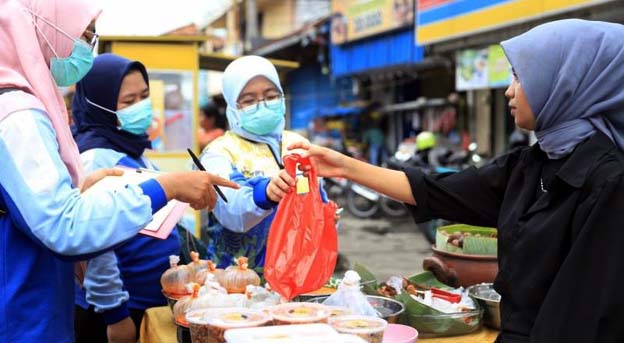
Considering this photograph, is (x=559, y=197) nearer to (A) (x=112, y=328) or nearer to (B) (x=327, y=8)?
(A) (x=112, y=328)

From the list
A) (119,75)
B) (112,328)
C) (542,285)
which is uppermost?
(119,75)

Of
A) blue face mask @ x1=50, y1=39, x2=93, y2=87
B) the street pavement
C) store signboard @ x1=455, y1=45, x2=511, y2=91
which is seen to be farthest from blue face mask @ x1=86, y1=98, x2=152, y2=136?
store signboard @ x1=455, y1=45, x2=511, y2=91

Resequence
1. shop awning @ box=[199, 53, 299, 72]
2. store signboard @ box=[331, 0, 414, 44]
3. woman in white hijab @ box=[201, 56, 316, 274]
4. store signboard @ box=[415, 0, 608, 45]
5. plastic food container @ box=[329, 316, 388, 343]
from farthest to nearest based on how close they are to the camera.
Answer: store signboard @ box=[331, 0, 414, 44]
store signboard @ box=[415, 0, 608, 45]
shop awning @ box=[199, 53, 299, 72]
woman in white hijab @ box=[201, 56, 316, 274]
plastic food container @ box=[329, 316, 388, 343]

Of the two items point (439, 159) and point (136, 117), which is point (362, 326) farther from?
point (439, 159)

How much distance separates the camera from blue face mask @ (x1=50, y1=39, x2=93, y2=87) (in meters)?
1.84

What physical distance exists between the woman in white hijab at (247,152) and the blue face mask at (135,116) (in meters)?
0.35

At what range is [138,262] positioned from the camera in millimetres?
2463

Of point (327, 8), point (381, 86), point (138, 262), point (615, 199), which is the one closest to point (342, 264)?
point (138, 262)

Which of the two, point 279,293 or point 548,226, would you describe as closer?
point 548,226

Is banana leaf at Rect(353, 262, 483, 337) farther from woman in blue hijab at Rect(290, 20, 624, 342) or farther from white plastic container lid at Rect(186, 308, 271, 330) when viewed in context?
white plastic container lid at Rect(186, 308, 271, 330)

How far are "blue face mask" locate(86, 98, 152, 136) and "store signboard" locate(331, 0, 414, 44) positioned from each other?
9.02m

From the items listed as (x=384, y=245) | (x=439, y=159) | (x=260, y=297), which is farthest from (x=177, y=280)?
(x=439, y=159)

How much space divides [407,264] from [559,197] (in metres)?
5.79

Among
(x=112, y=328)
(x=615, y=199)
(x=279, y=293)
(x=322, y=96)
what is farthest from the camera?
(x=322, y=96)
